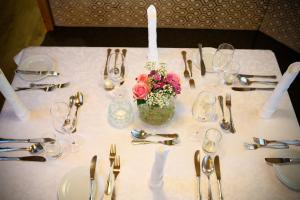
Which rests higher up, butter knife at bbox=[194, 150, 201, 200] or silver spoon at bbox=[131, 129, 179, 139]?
silver spoon at bbox=[131, 129, 179, 139]

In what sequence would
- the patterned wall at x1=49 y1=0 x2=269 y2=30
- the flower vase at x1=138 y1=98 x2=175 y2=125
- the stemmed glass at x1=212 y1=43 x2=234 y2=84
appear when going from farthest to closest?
the patterned wall at x1=49 y1=0 x2=269 y2=30
the stemmed glass at x1=212 y1=43 x2=234 y2=84
the flower vase at x1=138 y1=98 x2=175 y2=125

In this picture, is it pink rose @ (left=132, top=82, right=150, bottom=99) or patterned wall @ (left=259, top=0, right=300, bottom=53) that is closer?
Answer: pink rose @ (left=132, top=82, right=150, bottom=99)

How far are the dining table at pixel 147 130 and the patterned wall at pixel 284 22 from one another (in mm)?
1257

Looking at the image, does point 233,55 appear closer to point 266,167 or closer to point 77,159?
point 266,167

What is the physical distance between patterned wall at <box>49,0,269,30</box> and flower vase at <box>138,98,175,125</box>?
1837mm

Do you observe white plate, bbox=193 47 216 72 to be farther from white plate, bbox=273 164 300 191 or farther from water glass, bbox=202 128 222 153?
white plate, bbox=273 164 300 191

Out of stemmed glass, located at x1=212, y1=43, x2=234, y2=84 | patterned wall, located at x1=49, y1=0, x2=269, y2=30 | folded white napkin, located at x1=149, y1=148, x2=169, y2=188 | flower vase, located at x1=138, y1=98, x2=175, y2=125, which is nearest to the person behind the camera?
folded white napkin, located at x1=149, y1=148, x2=169, y2=188

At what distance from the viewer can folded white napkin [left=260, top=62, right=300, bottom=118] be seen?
1324 millimetres

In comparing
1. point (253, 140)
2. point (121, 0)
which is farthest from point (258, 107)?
point (121, 0)

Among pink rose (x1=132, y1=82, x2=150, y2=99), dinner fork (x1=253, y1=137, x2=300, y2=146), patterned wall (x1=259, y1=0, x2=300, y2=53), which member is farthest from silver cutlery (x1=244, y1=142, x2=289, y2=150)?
patterned wall (x1=259, y1=0, x2=300, y2=53)

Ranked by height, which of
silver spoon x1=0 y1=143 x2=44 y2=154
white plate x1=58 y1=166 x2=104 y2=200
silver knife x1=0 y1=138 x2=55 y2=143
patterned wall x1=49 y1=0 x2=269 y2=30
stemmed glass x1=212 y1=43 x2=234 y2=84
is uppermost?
patterned wall x1=49 y1=0 x2=269 y2=30

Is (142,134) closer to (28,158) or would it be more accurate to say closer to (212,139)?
(212,139)

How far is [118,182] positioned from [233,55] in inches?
42.1

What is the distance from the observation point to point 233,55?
1817 mm
